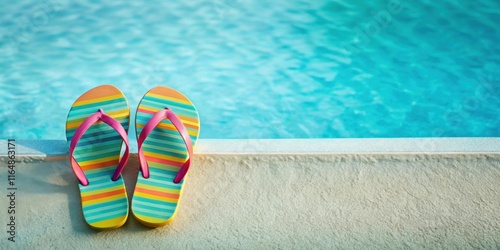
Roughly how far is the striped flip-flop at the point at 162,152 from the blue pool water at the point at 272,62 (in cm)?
73

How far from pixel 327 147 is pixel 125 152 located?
0.75 meters

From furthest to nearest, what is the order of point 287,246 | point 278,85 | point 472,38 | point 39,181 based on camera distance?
point 472,38
point 278,85
point 39,181
point 287,246

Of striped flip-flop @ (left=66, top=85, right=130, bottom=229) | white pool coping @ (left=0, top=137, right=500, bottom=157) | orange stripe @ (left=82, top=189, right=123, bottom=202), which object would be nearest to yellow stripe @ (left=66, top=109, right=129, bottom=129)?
striped flip-flop @ (left=66, top=85, right=130, bottom=229)

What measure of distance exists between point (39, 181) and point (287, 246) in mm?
940

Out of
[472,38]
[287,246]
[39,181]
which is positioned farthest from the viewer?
[472,38]

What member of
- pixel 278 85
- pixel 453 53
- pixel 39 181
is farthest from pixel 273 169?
pixel 453 53

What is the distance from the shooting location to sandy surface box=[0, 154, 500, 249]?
1.98m

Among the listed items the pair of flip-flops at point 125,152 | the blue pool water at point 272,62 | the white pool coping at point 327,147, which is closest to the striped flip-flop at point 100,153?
the pair of flip-flops at point 125,152

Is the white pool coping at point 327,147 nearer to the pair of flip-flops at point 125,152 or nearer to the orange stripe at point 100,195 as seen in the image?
the pair of flip-flops at point 125,152

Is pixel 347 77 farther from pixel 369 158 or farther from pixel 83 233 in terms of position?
pixel 83 233

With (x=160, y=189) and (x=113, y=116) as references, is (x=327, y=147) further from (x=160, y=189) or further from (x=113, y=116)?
(x=113, y=116)

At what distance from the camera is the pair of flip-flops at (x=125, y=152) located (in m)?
2.05

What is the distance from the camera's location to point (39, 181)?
2.21 meters

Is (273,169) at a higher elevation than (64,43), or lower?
higher
